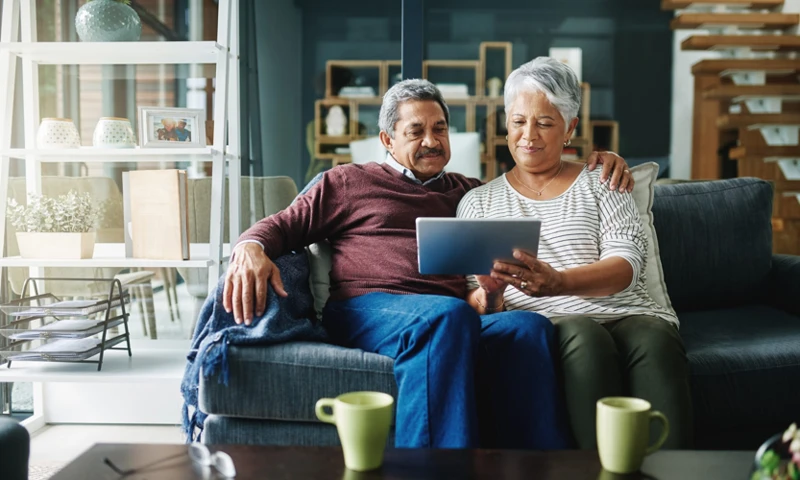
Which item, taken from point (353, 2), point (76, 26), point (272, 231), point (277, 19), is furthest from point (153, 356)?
point (353, 2)

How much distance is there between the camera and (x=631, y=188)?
1.82 metres

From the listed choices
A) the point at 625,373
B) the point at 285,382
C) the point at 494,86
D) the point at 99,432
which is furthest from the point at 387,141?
the point at 494,86

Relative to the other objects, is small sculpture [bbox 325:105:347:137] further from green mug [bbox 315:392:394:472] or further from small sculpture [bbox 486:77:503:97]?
green mug [bbox 315:392:394:472]

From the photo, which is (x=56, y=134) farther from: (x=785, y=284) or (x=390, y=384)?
(x=785, y=284)

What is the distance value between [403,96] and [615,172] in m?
0.60

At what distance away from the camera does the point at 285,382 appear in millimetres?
1559

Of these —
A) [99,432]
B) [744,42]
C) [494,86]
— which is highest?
[744,42]

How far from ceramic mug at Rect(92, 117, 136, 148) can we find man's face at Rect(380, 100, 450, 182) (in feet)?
3.38

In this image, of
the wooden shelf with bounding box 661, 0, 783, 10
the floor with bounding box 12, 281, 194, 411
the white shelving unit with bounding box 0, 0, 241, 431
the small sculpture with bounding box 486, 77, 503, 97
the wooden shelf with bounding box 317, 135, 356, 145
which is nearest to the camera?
the white shelving unit with bounding box 0, 0, 241, 431

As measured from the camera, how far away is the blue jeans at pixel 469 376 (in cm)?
139

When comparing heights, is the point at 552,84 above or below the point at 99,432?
above

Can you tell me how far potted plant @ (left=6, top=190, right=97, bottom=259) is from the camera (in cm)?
230

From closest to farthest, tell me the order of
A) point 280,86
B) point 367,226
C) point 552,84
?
point 552,84 → point 367,226 → point 280,86

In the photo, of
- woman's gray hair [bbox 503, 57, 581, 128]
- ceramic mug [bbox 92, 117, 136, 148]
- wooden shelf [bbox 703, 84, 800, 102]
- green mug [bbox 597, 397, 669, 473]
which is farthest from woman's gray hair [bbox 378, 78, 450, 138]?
wooden shelf [bbox 703, 84, 800, 102]
